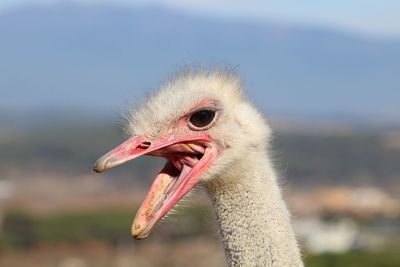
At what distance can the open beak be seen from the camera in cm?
345

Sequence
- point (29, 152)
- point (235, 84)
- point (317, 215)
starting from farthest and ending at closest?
point (29, 152) < point (317, 215) < point (235, 84)

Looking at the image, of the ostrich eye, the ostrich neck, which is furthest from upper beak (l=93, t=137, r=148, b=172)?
the ostrich neck

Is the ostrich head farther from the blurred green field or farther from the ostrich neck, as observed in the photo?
the blurred green field

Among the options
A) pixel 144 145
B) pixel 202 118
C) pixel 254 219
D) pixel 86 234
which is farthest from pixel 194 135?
pixel 86 234

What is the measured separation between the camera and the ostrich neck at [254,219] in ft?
11.5

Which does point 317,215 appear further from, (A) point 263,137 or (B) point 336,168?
(A) point 263,137

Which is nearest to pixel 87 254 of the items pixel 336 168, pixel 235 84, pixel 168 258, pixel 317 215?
pixel 168 258

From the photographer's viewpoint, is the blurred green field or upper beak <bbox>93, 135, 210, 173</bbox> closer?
upper beak <bbox>93, 135, 210, 173</bbox>

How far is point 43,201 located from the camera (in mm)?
62500

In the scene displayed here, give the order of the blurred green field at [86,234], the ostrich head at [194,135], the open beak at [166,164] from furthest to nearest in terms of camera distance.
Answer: the blurred green field at [86,234] < the ostrich head at [194,135] < the open beak at [166,164]

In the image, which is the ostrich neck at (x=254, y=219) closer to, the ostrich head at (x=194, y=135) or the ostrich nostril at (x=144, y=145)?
the ostrich head at (x=194, y=135)

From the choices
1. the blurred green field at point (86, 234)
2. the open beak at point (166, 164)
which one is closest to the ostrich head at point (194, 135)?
the open beak at point (166, 164)

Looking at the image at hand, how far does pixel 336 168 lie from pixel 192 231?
158 ft

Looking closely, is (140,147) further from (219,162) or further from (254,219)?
(254,219)
